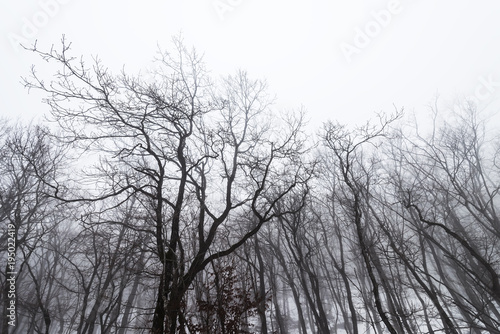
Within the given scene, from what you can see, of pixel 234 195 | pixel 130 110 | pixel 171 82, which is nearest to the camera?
pixel 130 110

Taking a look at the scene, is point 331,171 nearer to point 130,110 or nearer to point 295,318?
point 130,110

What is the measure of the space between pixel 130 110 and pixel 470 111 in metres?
14.8

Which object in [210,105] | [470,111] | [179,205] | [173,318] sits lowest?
[173,318]

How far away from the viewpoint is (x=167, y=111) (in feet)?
24.6

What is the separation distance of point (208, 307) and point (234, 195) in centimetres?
715

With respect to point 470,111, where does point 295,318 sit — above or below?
below

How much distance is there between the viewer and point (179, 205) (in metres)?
6.84

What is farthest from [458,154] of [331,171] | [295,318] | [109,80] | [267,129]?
[295,318]

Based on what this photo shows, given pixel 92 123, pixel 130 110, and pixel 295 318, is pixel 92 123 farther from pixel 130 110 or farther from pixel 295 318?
pixel 295 318

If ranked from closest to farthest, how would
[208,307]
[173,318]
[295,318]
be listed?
[173,318], [208,307], [295,318]

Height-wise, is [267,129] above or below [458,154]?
above

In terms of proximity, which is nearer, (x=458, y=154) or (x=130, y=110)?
(x=130, y=110)

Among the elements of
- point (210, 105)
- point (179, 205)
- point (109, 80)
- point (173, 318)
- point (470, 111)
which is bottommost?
point (173, 318)

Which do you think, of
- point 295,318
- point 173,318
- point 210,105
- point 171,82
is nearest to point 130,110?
point 171,82
